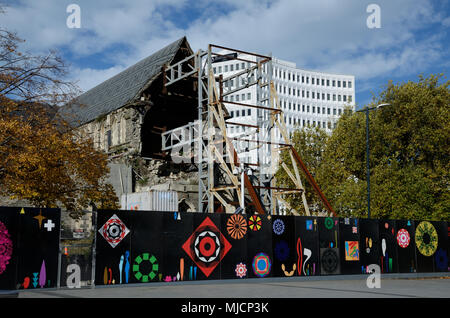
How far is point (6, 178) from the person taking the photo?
21.8 metres

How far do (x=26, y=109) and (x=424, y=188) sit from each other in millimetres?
29708

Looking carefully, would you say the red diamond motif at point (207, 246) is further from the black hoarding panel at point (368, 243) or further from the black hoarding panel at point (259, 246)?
the black hoarding panel at point (368, 243)

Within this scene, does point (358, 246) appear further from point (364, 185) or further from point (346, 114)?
point (346, 114)

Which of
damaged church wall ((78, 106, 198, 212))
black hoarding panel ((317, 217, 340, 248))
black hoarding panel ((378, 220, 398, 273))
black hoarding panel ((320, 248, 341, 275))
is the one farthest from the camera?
damaged church wall ((78, 106, 198, 212))

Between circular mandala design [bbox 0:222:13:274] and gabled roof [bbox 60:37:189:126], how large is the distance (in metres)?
21.7

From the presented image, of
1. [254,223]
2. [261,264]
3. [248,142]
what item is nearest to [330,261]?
[261,264]

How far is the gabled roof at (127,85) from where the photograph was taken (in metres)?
41.2

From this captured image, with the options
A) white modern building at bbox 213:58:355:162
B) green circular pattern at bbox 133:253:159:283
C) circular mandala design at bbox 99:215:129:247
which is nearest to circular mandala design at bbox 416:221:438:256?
green circular pattern at bbox 133:253:159:283

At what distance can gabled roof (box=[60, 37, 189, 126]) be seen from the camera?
135 feet

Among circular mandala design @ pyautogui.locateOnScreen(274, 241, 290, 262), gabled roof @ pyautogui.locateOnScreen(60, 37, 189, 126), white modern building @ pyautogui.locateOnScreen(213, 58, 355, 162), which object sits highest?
white modern building @ pyautogui.locateOnScreen(213, 58, 355, 162)

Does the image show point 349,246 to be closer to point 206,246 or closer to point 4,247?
point 206,246

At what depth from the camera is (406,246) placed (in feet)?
82.2

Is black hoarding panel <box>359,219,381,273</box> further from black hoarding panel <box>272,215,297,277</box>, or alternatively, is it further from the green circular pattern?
the green circular pattern

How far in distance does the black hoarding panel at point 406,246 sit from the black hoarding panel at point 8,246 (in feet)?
55.7
